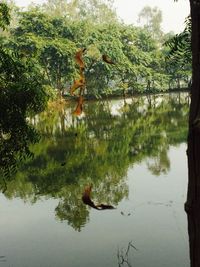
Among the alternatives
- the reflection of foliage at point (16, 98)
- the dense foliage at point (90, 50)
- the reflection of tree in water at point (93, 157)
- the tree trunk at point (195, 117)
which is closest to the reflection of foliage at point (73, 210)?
the reflection of tree in water at point (93, 157)

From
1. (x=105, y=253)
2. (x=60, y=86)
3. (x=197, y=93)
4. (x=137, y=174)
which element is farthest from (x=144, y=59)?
(x=197, y=93)

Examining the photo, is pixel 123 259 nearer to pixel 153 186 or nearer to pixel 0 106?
pixel 0 106

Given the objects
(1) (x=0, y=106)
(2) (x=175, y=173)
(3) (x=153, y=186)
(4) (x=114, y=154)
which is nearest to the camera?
(1) (x=0, y=106)

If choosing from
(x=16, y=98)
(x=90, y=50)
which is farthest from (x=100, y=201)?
(x=90, y=50)

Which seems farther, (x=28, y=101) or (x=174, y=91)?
(x=174, y=91)

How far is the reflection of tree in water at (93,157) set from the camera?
47.9ft

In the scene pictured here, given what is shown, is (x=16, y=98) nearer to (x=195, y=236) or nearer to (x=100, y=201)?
(x=195, y=236)

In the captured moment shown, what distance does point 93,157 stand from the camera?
68.5ft

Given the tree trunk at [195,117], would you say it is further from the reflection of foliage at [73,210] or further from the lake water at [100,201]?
the reflection of foliage at [73,210]

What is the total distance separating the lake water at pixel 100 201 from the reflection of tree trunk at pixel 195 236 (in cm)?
704

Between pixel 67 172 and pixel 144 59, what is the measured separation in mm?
46656

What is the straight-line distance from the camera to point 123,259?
8906 millimetres

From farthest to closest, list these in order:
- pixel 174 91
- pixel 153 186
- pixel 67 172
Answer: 1. pixel 174 91
2. pixel 67 172
3. pixel 153 186

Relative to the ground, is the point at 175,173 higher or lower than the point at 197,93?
lower
